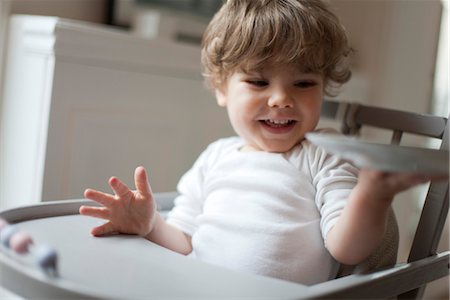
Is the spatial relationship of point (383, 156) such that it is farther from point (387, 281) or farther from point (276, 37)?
point (276, 37)

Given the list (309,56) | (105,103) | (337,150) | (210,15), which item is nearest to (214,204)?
(309,56)

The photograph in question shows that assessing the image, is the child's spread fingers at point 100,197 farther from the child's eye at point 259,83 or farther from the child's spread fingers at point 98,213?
the child's eye at point 259,83

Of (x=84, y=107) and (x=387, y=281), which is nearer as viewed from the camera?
(x=387, y=281)

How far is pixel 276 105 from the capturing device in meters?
0.91

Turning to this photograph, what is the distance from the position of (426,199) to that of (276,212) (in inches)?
8.9

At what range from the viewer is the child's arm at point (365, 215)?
634mm

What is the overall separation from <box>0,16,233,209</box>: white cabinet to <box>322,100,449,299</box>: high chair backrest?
0.49 metres

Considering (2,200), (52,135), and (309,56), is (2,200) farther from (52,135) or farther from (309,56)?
(309,56)

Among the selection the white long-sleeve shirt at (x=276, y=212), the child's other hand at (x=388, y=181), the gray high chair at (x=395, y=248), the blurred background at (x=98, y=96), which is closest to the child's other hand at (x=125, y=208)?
the white long-sleeve shirt at (x=276, y=212)

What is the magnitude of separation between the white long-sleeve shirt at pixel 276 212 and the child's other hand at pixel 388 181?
14 centimetres

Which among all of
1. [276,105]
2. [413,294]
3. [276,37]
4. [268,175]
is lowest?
[413,294]

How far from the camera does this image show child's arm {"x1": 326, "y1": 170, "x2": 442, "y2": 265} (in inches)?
25.0

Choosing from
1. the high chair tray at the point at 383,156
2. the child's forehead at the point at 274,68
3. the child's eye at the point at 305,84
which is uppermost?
the child's forehead at the point at 274,68

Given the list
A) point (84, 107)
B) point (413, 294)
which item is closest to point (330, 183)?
point (413, 294)
